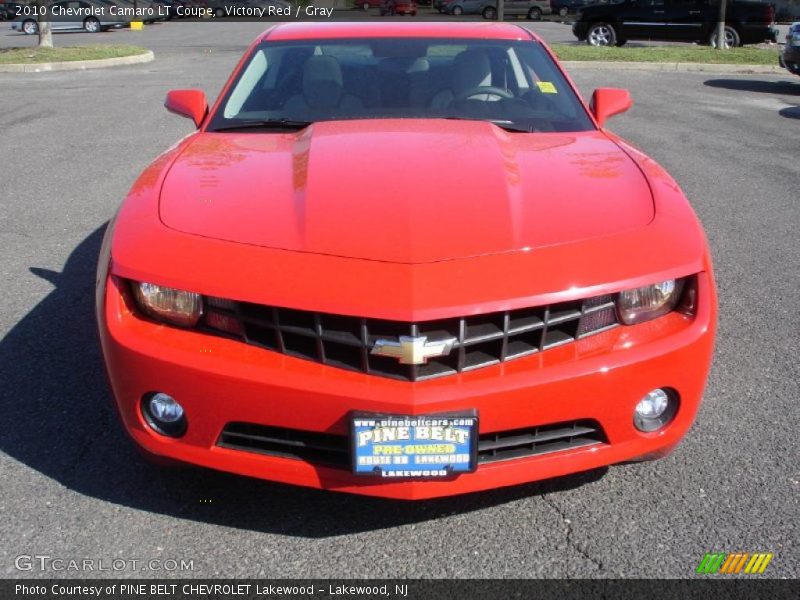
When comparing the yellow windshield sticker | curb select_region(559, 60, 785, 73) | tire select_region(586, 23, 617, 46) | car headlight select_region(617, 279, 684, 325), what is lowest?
curb select_region(559, 60, 785, 73)

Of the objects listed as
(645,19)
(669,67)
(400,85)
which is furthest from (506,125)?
(645,19)

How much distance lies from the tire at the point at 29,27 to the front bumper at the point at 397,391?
107 ft

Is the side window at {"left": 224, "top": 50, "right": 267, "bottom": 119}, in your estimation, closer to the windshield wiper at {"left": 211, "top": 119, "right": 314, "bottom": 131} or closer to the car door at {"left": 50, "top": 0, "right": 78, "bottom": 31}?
the windshield wiper at {"left": 211, "top": 119, "right": 314, "bottom": 131}

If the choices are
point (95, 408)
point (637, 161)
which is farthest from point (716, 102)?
point (95, 408)

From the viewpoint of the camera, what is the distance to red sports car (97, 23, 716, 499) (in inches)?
90.1

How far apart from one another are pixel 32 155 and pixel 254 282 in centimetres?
677

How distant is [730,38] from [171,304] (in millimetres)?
21168

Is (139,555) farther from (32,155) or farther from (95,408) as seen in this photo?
(32,155)

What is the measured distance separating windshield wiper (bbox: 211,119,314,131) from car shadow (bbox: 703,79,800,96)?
12.0m

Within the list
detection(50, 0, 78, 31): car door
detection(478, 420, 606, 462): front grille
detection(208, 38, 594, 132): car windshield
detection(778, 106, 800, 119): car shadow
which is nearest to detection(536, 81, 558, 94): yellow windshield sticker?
detection(208, 38, 594, 132): car windshield

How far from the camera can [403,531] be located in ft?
8.77

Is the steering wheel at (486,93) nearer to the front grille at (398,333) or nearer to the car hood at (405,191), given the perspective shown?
the car hood at (405,191)

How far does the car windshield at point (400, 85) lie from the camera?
371cm
